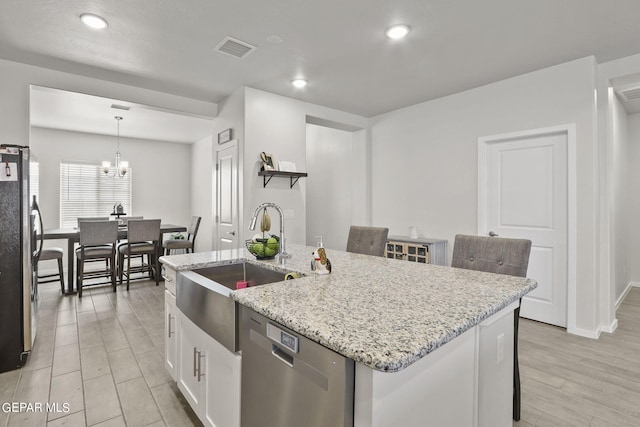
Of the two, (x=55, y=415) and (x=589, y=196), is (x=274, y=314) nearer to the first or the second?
(x=55, y=415)

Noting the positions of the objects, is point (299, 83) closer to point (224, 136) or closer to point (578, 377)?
point (224, 136)

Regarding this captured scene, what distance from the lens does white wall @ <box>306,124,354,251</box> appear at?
5449 millimetres

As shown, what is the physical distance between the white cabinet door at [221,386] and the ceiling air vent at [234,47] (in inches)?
94.0

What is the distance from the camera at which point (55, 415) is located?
1.88m

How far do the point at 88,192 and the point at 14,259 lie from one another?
456 cm

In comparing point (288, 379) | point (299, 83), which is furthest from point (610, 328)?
point (299, 83)

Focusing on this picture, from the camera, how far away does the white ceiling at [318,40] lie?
2301mm

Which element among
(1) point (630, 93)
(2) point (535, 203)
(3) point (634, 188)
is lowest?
(2) point (535, 203)

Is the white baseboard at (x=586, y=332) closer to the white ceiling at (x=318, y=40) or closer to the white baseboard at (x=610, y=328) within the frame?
the white baseboard at (x=610, y=328)

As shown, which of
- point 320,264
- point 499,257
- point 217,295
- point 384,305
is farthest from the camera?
point 499,257

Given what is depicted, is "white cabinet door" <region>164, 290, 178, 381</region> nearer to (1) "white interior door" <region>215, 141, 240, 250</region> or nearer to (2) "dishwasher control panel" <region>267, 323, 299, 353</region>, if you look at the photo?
(2) "dishwasher control panel" <region>267, 323, 299, 353</region>

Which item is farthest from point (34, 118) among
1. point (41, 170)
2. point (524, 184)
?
point (524, 184)

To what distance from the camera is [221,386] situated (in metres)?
1.45

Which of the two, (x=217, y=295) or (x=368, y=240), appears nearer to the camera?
(x=217, y=295)
